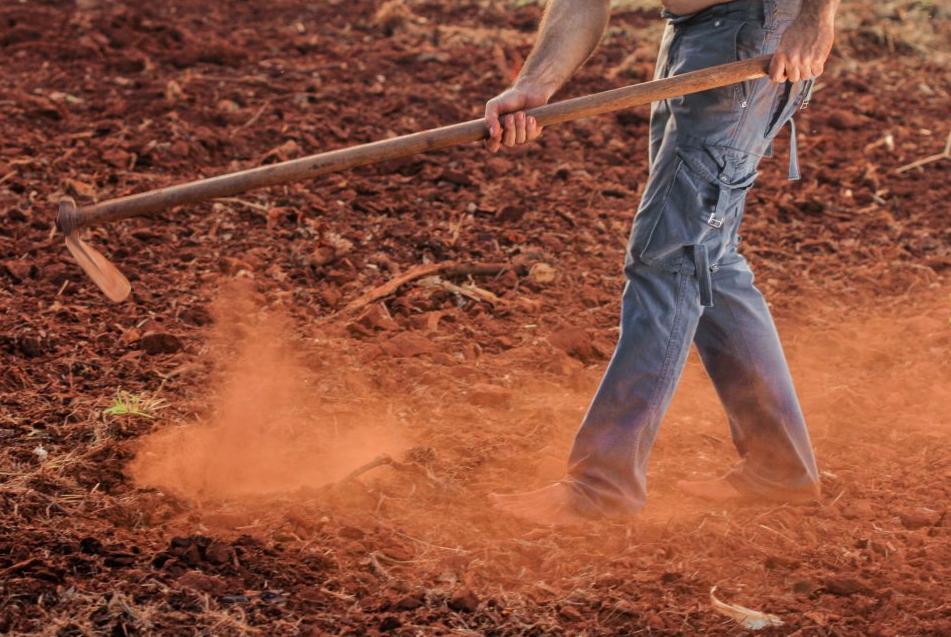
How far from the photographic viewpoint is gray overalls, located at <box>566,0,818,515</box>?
9.48 ft

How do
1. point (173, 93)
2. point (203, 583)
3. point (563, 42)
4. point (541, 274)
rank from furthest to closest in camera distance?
1. point (173, 93)
2. point (541, 274)
3. point (563, 42)
4. point (203, 583)

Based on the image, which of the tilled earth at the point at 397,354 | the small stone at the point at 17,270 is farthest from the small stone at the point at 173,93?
the small stone at the point at 17,270

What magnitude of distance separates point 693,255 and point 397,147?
2.78 ft

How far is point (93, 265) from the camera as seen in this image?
11.0 feet

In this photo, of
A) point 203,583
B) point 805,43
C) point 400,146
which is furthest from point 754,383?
point 203,583

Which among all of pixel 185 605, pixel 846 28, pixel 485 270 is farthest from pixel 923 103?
pixel 185 605

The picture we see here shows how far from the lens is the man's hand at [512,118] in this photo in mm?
3002

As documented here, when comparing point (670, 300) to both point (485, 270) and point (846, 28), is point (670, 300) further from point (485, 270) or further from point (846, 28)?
point (846, 28)

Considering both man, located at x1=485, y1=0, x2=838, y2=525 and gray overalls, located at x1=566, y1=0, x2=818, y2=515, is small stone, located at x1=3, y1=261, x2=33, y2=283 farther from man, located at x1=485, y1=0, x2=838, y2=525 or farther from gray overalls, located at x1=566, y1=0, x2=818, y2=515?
gray overalls, located at x1=566, y1=0, x2=818, y2=515

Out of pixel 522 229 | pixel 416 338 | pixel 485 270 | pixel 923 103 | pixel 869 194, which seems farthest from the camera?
pixel 923 103

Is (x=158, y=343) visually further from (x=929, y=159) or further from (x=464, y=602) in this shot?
(x=929, y=159)

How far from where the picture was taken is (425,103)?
6207mm

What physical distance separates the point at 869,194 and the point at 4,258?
160 inches

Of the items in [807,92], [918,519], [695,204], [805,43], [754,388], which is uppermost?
[805,43]
